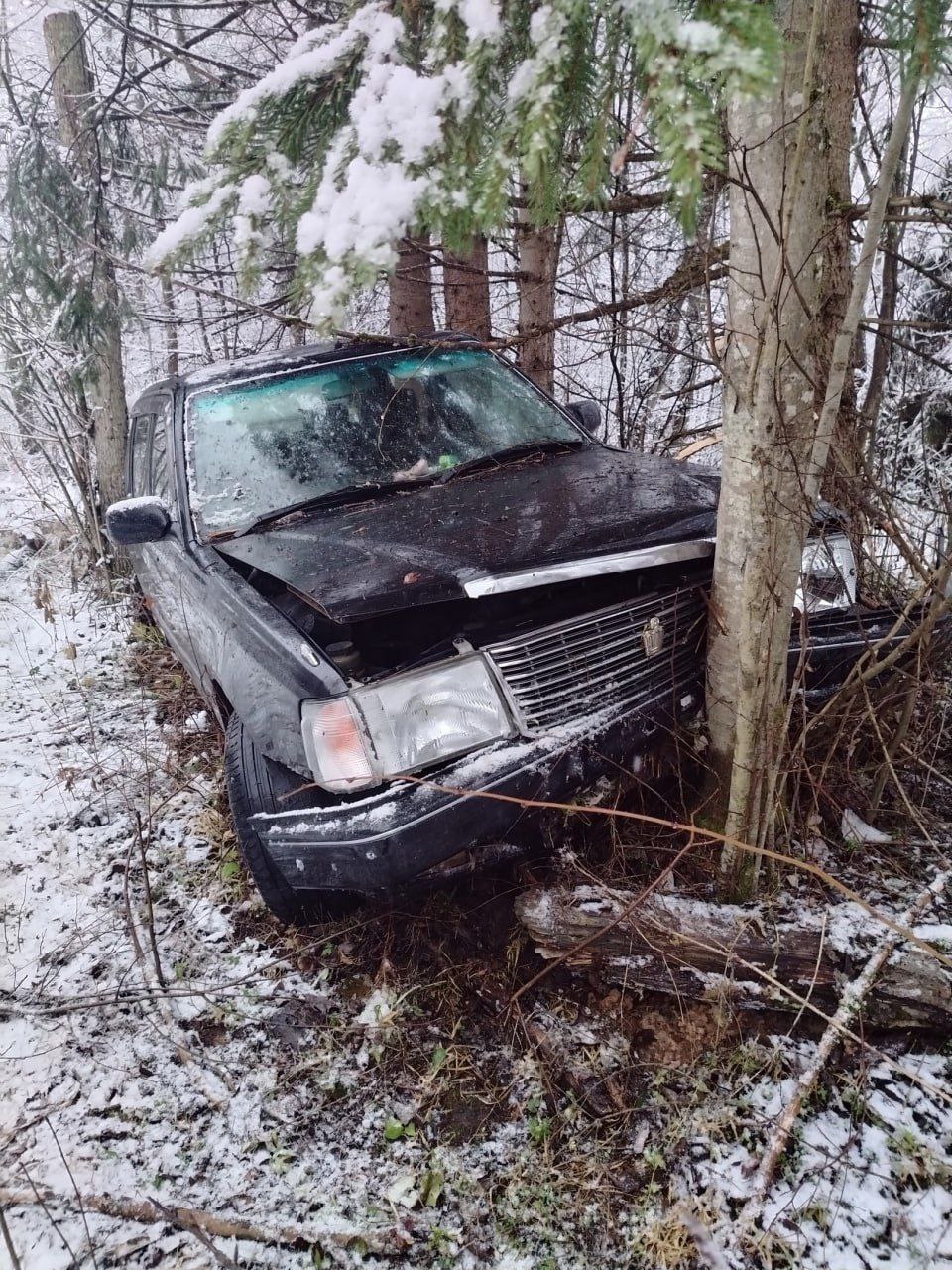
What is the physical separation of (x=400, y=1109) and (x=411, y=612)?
1405mm

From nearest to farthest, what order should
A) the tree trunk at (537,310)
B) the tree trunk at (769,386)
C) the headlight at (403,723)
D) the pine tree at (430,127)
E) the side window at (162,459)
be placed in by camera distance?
the pine tree at (430,127) < the tree trunk at (769,386) < the headlight at (403,723) < the side window at (162,459) < the tree trunk at (537,310)

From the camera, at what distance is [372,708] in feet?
6.78

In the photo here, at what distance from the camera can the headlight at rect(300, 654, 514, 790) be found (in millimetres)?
2049

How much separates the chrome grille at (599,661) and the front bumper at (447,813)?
2.7 inches

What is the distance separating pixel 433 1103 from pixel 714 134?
2.29 m

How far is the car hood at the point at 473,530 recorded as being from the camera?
2.16 meters

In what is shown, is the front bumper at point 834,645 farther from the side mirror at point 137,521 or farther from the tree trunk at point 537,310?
the tree trunk at point 537,310

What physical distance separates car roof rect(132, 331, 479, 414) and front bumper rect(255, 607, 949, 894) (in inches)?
78.5

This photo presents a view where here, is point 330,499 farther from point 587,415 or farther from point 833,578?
point 833,578

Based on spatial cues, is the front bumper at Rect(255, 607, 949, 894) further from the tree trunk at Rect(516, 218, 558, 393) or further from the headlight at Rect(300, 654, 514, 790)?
the tree trunk at Rect(516, 218, 558, 393)

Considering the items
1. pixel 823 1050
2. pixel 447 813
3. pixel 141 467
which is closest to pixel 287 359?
pixel 141 467

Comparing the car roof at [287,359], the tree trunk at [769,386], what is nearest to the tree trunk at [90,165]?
the car roof at [287,359]

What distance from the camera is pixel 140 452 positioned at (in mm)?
4402


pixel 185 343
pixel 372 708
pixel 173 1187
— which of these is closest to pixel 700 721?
pixel 372 708
